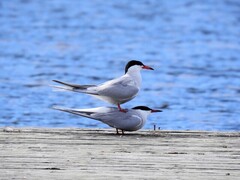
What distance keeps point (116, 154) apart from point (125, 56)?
12.5m

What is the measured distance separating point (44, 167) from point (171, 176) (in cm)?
86

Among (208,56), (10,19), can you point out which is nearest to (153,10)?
(10,19)

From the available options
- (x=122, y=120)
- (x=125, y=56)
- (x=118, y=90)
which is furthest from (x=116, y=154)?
(x=125, y=56)

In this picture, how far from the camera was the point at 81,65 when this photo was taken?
58.7 ft

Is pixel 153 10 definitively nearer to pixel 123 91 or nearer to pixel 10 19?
pixel 10 19

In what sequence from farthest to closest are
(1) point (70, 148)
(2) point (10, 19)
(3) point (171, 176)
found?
(2) point (10, 19) < (1) point (70, 148) < (3) point (171, 176)

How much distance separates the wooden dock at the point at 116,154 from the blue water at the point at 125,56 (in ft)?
13.3

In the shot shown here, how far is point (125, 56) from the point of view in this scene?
1916 cm

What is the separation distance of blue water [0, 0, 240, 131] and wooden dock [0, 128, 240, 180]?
404 centimetres

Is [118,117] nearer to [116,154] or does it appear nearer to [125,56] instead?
[116,154]

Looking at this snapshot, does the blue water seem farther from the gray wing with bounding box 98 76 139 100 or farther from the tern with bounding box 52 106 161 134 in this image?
the tern with bounding box 52 106 161 134

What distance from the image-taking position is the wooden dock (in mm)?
6039

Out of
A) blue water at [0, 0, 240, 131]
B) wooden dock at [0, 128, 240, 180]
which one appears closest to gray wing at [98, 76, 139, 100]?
wooden dock at [0, 128, 240, 180]

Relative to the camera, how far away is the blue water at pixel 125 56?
13.4 m
